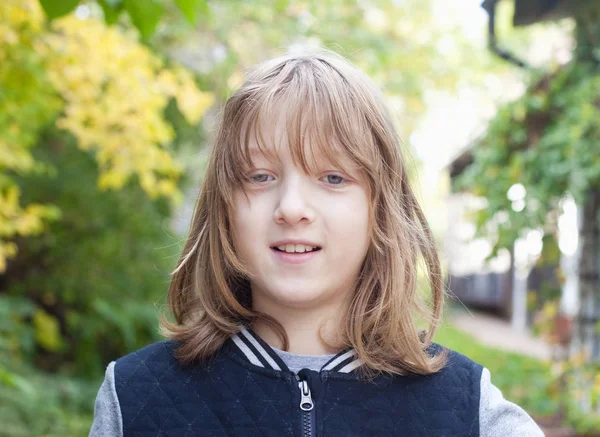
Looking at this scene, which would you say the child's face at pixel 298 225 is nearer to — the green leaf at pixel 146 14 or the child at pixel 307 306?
the child at pixel 307 306

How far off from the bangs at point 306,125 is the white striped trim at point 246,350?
328 mm

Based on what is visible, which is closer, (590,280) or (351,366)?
(351,366)

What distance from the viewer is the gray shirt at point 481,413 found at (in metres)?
1.61

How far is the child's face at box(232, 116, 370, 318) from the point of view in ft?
5.09

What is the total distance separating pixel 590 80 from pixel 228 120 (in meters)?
3.93

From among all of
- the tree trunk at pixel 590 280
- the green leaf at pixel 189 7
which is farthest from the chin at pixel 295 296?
the tree trunk at pixel 590 280

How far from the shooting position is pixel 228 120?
1700 mm

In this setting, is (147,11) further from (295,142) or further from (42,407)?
(42,407)

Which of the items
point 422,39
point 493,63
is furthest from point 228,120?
point 493,63

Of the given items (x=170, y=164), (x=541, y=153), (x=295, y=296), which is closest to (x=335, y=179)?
(x=295, y=296)

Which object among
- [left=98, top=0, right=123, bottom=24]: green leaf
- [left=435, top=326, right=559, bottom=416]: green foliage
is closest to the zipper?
[left=98, top=0, right=123, bottom=24]: green leaf

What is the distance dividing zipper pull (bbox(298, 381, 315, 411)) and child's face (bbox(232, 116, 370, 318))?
0.52 feet

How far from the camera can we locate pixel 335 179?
1595 mm

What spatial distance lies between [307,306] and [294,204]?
238mm
